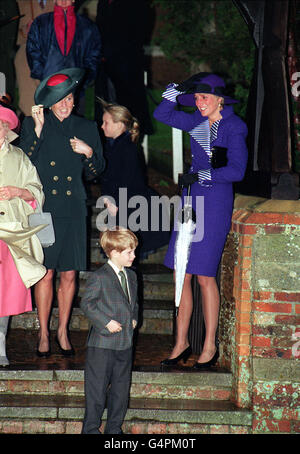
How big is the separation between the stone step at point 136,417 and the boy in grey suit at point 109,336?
1.26 ft

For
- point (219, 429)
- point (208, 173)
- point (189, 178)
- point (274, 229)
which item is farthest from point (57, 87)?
point (219, 429)

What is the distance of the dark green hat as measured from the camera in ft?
18.5

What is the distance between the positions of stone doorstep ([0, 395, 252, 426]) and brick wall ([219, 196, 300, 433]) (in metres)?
0.21

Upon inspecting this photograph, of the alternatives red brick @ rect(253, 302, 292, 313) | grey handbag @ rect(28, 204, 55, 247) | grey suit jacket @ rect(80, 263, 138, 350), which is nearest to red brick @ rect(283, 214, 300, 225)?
red brick @ rect(253, 302, 292, 313)

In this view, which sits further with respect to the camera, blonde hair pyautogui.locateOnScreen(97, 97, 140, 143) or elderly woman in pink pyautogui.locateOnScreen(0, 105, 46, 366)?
blonde hair pyautogui.locateOnScreen(97, 97, 140, 143)

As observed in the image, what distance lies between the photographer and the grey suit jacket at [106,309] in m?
4.77

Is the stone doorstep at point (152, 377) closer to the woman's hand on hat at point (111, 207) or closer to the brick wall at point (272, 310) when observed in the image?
the brick wall at point (272, 310)

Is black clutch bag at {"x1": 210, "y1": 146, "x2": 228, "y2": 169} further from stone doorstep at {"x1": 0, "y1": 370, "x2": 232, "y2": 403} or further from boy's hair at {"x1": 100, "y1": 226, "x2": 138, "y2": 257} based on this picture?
stone doorstep at {"x1": 0, "y1": 370, "x2": 232, "y2": 403}

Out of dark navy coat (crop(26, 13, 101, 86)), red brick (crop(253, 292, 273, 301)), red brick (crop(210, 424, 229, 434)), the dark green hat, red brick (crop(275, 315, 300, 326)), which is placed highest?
dark navy coat (crop(26, 13, 101, 86))

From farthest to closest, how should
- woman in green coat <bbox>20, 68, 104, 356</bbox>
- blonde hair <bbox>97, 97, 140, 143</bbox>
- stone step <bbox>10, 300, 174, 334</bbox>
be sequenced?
stone step <bbox>10, 300, 174, 334</bbox>, blonde hair <bbox>97, 97, 140, 143</bbox>, woman in green coat <bbox>20, 68, 104, 356</bbox>

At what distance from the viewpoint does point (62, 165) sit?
5762 millimetres

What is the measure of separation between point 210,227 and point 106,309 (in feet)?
3.92
